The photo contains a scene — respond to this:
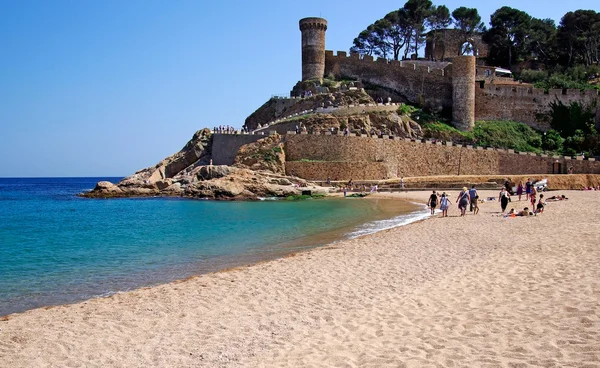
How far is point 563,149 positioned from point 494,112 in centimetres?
560

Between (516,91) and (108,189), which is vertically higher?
(516,91)

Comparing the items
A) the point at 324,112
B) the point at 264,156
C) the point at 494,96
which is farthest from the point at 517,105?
→ the point at 264,156

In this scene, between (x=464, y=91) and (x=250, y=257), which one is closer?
(x=250, y=257)

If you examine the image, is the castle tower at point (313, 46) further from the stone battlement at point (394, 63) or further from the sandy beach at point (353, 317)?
the sandy beach at point (353, 317)

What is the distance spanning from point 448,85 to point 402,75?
3669 millimetres

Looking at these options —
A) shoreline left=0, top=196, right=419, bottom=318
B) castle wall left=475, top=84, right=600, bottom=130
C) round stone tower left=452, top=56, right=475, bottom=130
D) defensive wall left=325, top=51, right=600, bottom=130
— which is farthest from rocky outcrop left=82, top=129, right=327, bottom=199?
castle wall left=475, top=84, right=600, bottom=130

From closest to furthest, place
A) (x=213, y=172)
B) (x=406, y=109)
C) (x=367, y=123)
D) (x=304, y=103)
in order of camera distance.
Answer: (x=213, y=172), (x=367, y=123), (x=406, y=109), (x=304, y=103)

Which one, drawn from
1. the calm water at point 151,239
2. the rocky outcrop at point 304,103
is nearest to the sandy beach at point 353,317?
the calm water at point 151,239

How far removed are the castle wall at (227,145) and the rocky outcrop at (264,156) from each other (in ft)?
2.40

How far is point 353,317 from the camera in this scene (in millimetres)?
7184

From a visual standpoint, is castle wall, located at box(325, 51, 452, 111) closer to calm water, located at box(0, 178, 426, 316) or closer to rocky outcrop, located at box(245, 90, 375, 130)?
rocky outcrop, located at box(245, 90, 375, 130)

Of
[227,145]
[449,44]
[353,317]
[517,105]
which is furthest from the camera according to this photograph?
[449,44]

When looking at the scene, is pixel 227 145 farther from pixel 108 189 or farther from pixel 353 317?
pixel 353 317

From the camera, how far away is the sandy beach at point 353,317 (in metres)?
5.63
